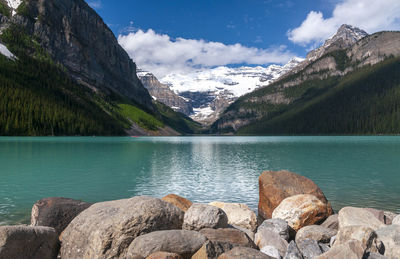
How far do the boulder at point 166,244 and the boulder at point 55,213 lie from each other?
5356mm

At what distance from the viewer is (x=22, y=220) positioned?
55.1 ft

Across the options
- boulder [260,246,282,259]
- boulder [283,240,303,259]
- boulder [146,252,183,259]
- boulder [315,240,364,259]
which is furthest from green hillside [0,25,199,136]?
boulder [315,240,364,259]

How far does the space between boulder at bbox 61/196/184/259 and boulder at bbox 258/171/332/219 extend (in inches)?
349

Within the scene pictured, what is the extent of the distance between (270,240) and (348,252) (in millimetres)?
3667

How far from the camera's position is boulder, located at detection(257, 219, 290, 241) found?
41.5 ft

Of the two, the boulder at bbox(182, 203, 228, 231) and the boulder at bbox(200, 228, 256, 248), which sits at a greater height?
the boulder at bbox(182, 203, 228, 231)

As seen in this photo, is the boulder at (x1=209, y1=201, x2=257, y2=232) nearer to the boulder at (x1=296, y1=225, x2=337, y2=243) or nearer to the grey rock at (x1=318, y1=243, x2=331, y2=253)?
the boulder at (x1=296, y1=225, x2=337, y2=243)

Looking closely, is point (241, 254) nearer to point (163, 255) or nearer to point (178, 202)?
point (163, 255)

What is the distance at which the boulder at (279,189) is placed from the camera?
17.4 metres

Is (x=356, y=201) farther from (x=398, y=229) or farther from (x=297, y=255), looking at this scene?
(x=297, y=255)

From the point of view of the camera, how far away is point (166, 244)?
27.6ft

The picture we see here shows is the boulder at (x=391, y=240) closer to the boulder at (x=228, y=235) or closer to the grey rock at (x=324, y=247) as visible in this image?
the grey rock at (x=324, y=247)

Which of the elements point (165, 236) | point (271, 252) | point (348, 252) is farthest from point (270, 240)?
point (165, 236)

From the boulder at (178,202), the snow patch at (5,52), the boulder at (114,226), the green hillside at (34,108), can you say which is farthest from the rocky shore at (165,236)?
the snow patch at (5,52)
